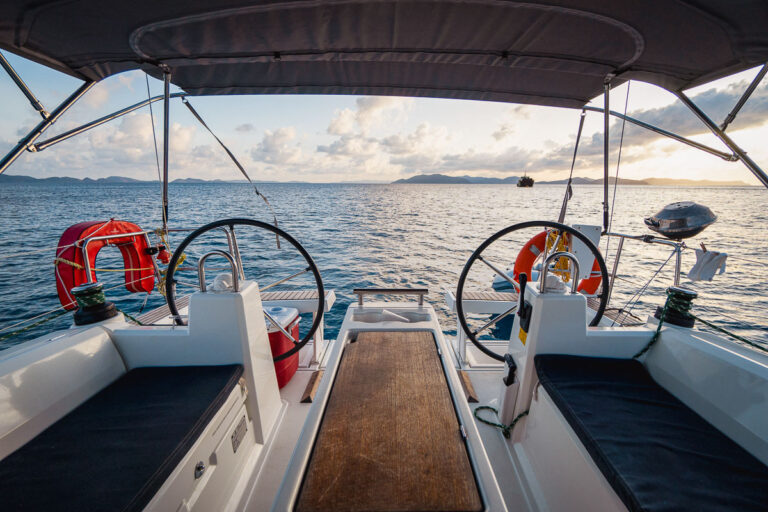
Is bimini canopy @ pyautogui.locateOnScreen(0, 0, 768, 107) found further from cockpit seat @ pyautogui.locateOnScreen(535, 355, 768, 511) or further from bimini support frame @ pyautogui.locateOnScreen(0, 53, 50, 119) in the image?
cockpit seat @ pyautogui.locateOnScreen(535, 355, 768, 511)

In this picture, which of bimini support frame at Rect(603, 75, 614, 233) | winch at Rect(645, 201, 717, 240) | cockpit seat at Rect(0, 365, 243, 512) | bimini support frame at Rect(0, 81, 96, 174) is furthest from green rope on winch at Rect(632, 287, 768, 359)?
bimini support frame at Rect(0, 81, 96, 174)

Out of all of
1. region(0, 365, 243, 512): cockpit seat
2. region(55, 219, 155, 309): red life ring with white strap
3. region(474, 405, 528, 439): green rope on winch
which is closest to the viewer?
region(0, 365, 243, 512): cockpit seat

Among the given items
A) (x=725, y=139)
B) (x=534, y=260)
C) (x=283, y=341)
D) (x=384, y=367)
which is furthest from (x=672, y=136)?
(x=283, y=341)

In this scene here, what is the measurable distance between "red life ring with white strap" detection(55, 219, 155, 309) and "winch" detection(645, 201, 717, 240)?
360 cm

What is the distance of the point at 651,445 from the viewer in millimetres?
921

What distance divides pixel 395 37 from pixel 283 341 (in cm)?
205

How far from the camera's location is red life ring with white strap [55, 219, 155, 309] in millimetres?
2188

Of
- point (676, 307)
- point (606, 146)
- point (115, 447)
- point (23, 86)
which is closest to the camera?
point (115, 447)

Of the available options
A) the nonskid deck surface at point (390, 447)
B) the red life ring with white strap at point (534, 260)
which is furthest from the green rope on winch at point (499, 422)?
the red life ring with white strap at point (534, 260)

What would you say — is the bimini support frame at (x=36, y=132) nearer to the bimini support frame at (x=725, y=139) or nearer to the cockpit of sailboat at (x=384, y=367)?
the cockpit of sailboat at (x=384, y=367)

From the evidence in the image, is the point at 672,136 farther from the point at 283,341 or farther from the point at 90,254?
the point at 90,254

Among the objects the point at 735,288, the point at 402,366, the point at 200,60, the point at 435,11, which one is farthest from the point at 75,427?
the point at 735,288

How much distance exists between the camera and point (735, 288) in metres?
7.02

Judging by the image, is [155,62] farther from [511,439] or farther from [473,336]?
[511,439]
